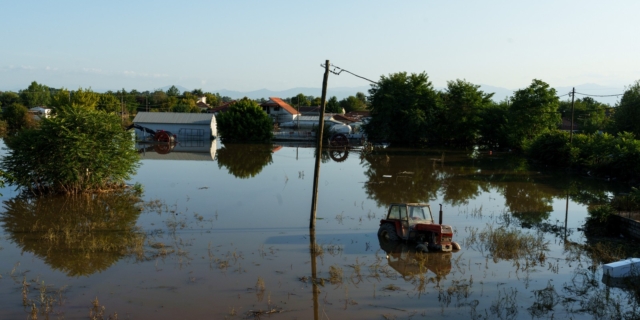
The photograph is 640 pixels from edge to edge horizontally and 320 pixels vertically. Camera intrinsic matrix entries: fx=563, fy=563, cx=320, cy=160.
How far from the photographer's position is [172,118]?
53.5 m

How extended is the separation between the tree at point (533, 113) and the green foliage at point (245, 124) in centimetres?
2155

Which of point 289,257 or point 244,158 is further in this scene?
point 244,158

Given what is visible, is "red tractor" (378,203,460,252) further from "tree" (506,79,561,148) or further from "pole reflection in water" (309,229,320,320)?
"tree" (506,79,561,148)

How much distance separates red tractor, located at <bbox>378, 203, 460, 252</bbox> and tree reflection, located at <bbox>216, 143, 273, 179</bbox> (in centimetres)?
1466

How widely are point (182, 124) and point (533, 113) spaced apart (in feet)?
102

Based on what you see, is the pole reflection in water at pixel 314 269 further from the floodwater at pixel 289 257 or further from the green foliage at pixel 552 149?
the green foliage at pixel 552 149

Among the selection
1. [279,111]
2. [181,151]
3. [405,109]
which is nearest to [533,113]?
[405,109]

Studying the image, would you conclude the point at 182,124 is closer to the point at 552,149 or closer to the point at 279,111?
the point at 279,111

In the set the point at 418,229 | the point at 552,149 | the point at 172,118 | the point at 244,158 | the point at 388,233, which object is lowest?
the point at 388,233

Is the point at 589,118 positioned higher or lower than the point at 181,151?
higher

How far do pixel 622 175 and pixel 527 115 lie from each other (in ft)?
59.7

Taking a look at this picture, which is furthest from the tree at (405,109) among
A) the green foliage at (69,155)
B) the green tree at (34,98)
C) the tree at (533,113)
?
the green tree at (34,98)

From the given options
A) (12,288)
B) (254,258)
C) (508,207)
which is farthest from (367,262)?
(508,207)

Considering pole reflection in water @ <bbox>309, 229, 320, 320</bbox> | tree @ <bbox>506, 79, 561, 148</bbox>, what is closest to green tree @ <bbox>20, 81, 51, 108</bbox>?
tree @ <bbox>506, 79, 561, 148</bbox>
